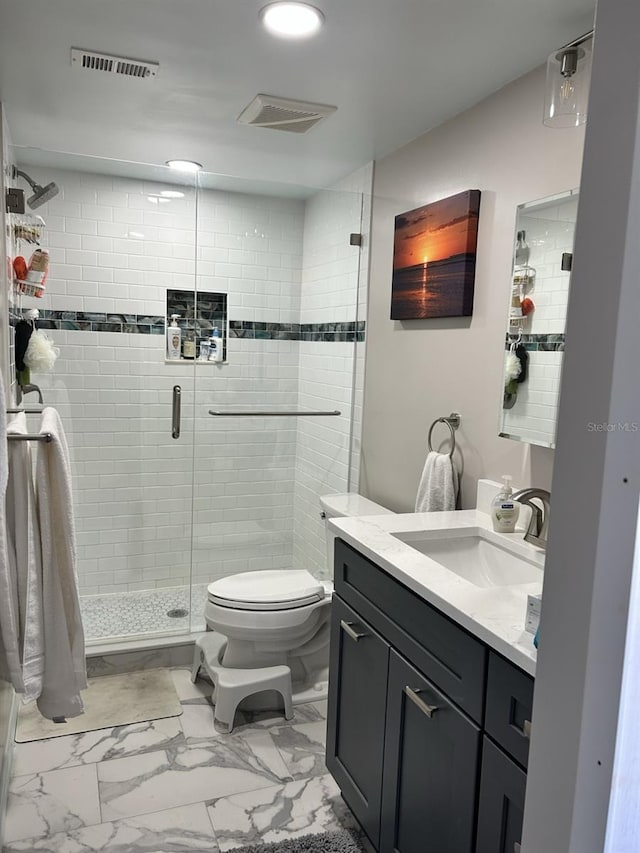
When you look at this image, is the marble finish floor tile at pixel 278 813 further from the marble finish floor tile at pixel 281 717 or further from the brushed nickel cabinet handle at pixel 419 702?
the brushed nickel cabinet handle at pixel 419 702

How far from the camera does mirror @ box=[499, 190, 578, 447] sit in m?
1.84

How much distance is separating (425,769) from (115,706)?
163 centimetres

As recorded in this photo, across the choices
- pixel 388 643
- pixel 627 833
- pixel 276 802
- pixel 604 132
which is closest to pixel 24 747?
pixel 276 802

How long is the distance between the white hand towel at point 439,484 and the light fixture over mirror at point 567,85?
1.19 metres

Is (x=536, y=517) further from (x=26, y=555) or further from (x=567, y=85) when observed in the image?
(x=26, y=555)

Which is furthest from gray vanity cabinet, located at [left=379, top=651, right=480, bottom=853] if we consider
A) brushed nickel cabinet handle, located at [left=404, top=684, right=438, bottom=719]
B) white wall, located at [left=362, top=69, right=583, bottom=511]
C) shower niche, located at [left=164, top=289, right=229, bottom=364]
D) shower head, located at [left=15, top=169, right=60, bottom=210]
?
shower head, located at [left=15, top=169, right=60, bottom=210]

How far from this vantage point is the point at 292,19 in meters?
1.71

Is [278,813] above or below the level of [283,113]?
below

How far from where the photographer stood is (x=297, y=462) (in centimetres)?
336

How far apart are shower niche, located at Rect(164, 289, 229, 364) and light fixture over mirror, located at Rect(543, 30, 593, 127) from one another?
1.93 metres

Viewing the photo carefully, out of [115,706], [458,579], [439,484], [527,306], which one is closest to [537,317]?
[527,306]

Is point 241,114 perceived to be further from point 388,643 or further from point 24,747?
point 24,747

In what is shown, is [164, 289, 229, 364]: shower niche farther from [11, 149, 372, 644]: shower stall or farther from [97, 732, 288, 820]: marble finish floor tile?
[97, 732, 288, 820]: marble finish floor tile

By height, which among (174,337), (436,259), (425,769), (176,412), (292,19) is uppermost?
(292,19)
